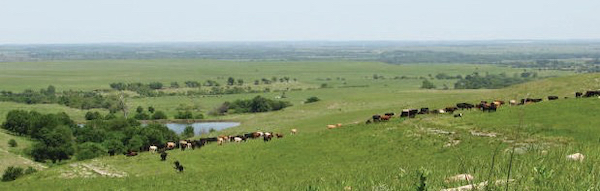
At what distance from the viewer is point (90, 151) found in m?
65.5

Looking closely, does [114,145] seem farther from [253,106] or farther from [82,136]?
[253,106]

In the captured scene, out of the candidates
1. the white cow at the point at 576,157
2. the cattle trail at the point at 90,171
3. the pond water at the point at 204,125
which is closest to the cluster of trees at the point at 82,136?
the pond water at the point at 204,125

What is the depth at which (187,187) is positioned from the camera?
85.4ft

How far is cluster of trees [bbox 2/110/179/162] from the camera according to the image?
69.1 meters

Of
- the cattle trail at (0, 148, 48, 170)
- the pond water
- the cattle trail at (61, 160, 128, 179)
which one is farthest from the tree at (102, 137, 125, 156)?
the cattle trail at (61, 160, 128, 179)

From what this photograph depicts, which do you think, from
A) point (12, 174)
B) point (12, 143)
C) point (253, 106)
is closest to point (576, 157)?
point (12, 174)

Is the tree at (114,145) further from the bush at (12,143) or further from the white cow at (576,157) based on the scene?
the white cow at (576,157)

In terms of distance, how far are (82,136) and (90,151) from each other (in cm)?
1540

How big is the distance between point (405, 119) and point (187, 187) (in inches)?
860

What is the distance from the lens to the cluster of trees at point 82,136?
69125mm

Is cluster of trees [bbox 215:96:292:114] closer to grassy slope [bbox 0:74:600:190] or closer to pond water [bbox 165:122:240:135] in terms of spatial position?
Answer: pond water [bbox 165:122:240:135]

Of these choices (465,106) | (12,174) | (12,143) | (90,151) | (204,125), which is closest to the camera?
(465,106)

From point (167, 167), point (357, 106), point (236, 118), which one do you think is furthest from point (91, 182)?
point (236, 118)

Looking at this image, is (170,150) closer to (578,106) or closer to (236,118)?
(578,106)
